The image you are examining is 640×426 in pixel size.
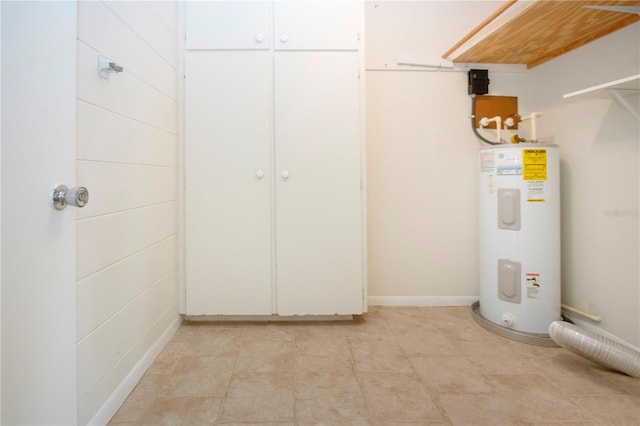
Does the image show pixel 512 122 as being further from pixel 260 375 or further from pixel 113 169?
pixel 113 169

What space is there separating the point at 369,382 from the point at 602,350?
112 centimetres

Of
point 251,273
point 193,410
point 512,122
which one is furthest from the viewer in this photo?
point 512,122

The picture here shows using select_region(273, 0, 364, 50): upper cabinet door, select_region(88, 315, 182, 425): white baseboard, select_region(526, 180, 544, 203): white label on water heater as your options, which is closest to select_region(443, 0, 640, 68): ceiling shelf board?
select_region(273, 0, 364, 50): upper cabinet door

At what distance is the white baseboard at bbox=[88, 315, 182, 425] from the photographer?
115cm

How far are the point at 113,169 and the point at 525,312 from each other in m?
2.31

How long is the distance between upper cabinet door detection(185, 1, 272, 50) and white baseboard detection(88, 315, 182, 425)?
1.77 meters

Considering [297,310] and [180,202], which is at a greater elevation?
[180,202]

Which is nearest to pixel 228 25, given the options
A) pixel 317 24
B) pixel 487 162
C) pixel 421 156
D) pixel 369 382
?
pixel 317 24

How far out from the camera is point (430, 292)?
2.36m

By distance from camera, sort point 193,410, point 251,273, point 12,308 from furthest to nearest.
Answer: point 251,273, point 193,410, point 12,308

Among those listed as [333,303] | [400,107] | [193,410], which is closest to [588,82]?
[400,107]

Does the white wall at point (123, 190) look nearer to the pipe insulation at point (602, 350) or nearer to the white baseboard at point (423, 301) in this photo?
the white baseboard at point (423, 301)

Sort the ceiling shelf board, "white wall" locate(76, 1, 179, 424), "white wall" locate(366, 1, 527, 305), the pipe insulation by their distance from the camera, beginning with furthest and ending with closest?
"white wall" locate(366, 1, 527, 305)
the ceiling shelf board
the pipe insulation
"white wall" locate(76, 1, 179, 424)

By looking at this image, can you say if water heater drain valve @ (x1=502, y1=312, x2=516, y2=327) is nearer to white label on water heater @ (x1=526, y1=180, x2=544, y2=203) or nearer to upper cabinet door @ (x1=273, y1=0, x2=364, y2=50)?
white label on water heater @ (x1=526, y1=180, x2=544, y2=203)
